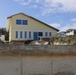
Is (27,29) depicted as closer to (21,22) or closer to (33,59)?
(21,22)

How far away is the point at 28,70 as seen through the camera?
2.90 m

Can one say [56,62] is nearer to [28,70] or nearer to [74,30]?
[28,70]

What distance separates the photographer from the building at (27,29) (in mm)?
46188

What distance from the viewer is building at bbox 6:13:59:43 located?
46.2 m

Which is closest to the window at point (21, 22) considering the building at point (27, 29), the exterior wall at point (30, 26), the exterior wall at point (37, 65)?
the building at point (27, 29)

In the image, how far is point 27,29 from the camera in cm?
4712

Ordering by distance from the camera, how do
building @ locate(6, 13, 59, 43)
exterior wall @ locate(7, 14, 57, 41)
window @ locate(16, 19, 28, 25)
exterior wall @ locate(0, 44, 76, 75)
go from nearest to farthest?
1. exterior wall @ locate(0, 44, 76, 75)
2. building @ locate(6, 13, 59, 43)
3. exterior wall @ locate(7, 14, 57, 41)
4. window @ locate(16, 19, 28, 25)

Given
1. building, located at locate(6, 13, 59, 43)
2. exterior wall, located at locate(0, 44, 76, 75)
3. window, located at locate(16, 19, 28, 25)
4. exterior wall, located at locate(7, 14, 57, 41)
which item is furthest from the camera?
window, located at locate(16, 19, 28, 25)

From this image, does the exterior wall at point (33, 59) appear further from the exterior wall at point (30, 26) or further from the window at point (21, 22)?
the window at point (21, 22)

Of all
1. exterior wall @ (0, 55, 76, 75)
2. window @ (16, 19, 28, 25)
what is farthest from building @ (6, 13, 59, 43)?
exterior wall @ (0, 55, 76, 75)

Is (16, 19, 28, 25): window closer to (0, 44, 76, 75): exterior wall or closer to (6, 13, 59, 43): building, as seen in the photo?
(6, 13, 59, 43): building

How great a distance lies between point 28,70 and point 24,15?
45.0 m

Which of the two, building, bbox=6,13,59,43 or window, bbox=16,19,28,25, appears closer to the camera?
building, bbox=6,13,59,43

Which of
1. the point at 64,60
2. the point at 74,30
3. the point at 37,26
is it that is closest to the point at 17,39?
the point at 37,26
